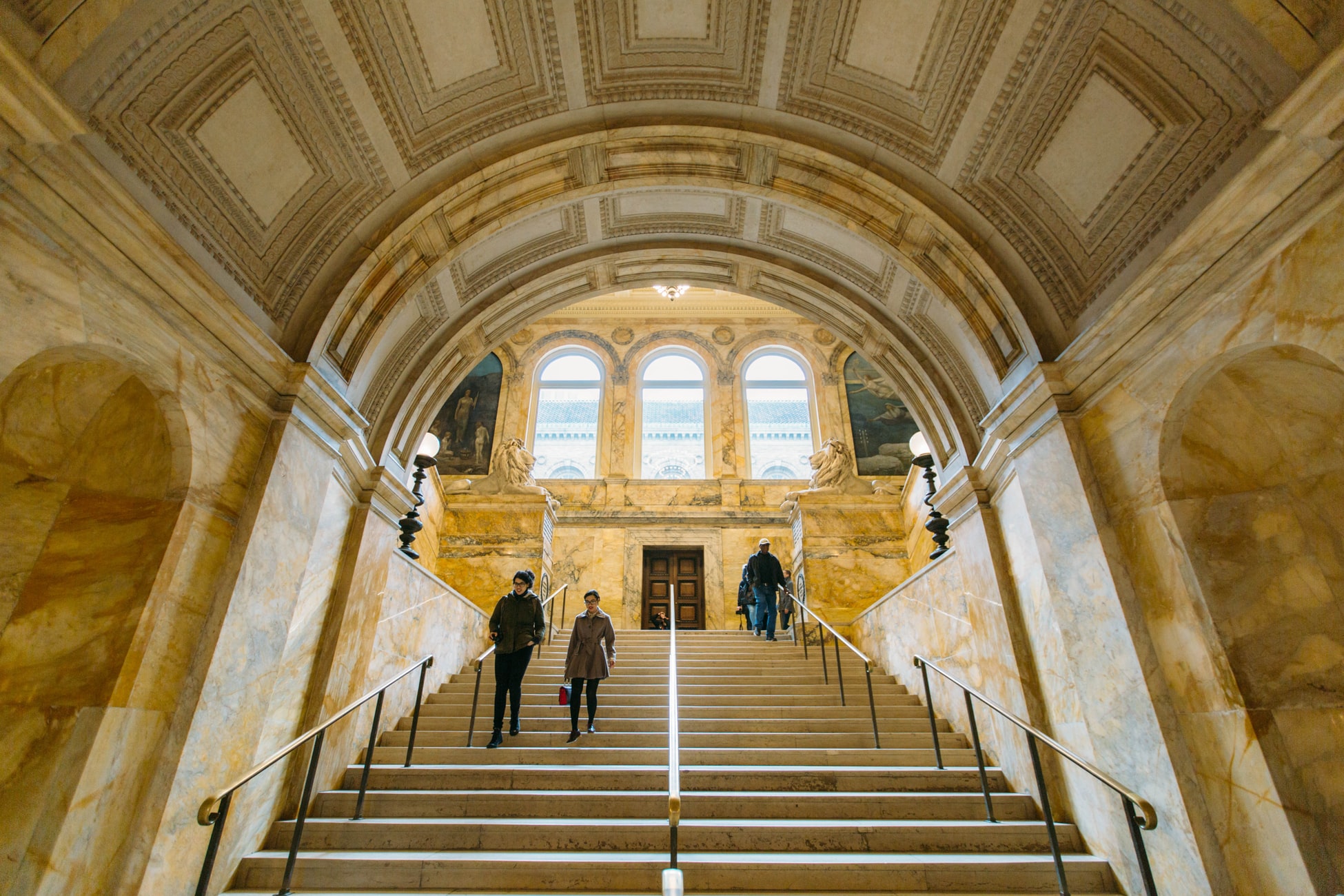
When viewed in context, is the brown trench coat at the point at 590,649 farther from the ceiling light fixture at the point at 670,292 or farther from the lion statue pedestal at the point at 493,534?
the ceiling light fixture at the point at 670,292

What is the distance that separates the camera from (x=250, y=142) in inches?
156

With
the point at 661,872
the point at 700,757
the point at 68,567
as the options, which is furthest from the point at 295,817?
the point at 700,757


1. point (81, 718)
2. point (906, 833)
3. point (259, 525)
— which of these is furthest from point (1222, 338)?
point (81, 718)

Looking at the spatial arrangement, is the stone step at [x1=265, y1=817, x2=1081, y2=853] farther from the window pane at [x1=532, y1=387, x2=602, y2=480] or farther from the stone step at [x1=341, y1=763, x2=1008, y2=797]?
the window pane at [x1=532, y1=387, x2=602, y2=480]

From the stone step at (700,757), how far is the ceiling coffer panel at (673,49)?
5.43 m

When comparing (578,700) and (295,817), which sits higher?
(578,700)

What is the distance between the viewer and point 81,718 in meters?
3.12

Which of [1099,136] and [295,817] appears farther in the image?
[295,817]

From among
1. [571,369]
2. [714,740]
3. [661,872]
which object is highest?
[571,369]

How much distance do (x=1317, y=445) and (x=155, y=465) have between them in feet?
21.6

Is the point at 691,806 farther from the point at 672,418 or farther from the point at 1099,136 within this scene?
the point at 672,418

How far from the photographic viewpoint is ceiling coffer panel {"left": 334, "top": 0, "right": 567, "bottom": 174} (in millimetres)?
4215

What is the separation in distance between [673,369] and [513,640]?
11886 mm

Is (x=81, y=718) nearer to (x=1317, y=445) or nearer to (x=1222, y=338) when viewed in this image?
(x=1222, y=338)
